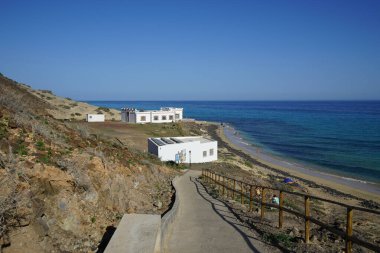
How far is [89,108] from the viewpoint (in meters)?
85.9

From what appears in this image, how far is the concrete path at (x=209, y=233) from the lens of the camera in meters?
7.66

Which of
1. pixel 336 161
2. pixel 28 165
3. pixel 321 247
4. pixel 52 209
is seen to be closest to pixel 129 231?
pixel 52 209

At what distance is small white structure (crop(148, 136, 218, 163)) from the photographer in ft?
117

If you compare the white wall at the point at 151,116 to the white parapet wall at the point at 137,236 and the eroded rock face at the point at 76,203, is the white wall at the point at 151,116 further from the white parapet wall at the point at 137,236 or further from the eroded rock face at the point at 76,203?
the white parapet wall at the point at 137,236

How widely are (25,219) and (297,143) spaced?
6136 centimetres

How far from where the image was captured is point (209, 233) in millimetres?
8844

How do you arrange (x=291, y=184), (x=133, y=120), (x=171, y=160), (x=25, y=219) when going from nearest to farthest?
1. (x=25, y=219)
2. (x=291, y=184)
3. (x=171, y=160)
4. (x=133, y=120)

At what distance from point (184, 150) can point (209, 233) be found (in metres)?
27.9

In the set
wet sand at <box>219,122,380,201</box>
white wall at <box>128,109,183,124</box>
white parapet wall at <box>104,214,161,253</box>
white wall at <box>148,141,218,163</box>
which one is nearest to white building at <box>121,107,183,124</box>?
white wall at <box>128,109,183,124</box>

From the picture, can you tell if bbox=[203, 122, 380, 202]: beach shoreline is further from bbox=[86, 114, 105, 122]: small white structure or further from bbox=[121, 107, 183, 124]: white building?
bbox=[86, 114, 105, 122]: small white structure

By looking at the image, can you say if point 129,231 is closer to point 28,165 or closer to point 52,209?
point 52,209

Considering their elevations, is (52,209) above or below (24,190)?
below

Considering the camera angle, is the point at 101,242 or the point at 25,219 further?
the point at 101,242

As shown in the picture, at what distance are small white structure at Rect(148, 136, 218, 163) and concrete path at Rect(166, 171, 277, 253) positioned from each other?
75.8ft
